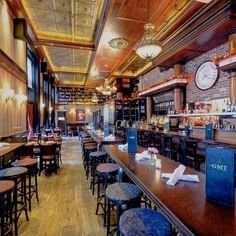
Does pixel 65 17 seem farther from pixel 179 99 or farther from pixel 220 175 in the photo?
pixel 220 175

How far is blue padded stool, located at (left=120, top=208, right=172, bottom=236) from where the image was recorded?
122cm

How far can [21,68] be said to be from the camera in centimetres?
566

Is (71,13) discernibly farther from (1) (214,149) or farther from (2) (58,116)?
(2) (58,116)

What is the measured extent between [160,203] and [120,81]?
10.9 meters

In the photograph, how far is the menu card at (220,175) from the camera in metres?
1.07

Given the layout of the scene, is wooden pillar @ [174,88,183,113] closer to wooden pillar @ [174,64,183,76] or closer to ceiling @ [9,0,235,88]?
wooden pillar @ [174,64,183,76]

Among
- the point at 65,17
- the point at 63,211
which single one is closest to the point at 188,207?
the point at 63,211

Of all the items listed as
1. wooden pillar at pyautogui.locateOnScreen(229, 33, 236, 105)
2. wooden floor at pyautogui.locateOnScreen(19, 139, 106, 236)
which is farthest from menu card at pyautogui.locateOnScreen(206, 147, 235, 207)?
wooden pillar at pyautogui.locateOnScreen(229, 33, 236, 105)

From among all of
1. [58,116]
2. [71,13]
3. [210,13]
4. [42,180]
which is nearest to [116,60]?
[71,13]

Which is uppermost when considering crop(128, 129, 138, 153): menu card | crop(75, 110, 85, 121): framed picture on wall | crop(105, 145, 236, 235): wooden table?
crop(75, 110, 85, 121): framed picture on wall

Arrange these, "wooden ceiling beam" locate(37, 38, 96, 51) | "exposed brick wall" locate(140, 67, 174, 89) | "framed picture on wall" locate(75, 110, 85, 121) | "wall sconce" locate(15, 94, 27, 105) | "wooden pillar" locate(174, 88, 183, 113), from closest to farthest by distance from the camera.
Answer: "wall sconce" locate(15, 94, 27, 105), "wooden pillar" locate(174, 88, 183, 113), "wooden ceiling beam" locate(37, 38, 96, 51), "exposed brick wall" locate(140, 67, 174, 89), "framed picture on wall" locate(75, 110, 85, 121)

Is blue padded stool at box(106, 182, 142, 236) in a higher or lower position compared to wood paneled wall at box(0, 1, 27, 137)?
lower

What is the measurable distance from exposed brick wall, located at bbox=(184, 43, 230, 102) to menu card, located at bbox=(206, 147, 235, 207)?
4430mm

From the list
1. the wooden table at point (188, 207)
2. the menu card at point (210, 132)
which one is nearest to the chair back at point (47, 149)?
the wooden table at point (188, 207)
